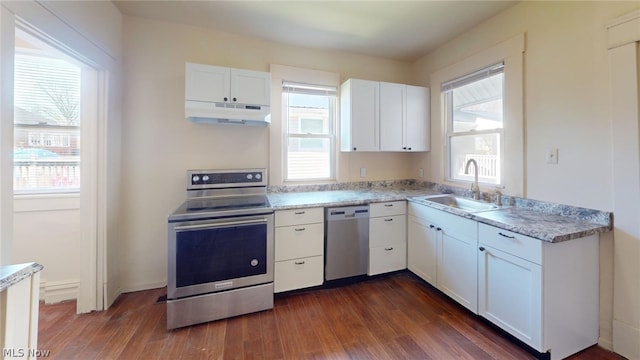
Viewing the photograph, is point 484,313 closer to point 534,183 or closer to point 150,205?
point 534,183

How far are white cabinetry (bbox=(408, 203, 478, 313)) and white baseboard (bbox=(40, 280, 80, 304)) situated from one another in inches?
127

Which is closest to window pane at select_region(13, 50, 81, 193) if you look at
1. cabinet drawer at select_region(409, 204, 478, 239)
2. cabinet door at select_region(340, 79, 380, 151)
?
cabinet door at select_region(340, 79, 380, 151)

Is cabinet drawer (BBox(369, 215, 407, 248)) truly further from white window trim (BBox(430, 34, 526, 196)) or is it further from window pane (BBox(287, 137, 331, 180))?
white window trim (BBox(430, 34, 526, 196))

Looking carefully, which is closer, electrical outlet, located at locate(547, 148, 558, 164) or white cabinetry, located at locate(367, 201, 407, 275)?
electrical outlet, located at locate(547, 148, 558, 164)

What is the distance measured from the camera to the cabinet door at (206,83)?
2.27m

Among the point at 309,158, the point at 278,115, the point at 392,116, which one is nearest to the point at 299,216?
the point at 309,158

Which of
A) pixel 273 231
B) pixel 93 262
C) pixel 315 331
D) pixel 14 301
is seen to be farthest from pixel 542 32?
pixel 93 262

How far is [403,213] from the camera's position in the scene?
9.21 ft

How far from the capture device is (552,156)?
6.52 feet

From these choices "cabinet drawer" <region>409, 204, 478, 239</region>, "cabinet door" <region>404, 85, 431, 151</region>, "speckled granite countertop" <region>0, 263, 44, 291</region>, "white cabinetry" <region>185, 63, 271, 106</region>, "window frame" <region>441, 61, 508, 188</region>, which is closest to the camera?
"speckled granite countertop" <region>0, 263, 44, 291</region>

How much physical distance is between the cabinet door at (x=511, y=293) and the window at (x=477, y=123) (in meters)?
0.90

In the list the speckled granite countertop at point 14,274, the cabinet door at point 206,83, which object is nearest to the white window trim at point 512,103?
the cabinet door at point 206,83

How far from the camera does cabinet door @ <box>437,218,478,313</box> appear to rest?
204 centimetres

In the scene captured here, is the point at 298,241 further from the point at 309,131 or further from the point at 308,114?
the point at 308,114
